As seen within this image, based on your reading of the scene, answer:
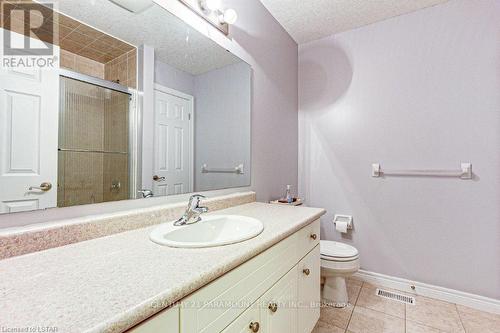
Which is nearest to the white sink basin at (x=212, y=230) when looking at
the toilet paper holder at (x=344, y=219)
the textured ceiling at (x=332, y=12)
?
the toilet paper holder at (x=344, y=219)

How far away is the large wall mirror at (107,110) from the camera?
724 millimetres

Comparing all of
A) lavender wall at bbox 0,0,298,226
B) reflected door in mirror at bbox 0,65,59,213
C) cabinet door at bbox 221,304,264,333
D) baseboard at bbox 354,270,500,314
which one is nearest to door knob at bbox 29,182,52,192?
reflected door in mirror at bbox 0,65,59,213

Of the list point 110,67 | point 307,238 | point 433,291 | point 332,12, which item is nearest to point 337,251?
point 307,238

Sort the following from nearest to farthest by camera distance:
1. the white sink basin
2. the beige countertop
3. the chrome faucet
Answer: the beige countertop < the white sink basin < the chrome faucet

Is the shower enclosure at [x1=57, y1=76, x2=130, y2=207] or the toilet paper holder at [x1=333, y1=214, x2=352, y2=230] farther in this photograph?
the toilet paper holder at [x1=333, y1=214, x2=352, y2=230]

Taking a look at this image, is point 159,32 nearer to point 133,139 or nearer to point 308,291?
point 133,139

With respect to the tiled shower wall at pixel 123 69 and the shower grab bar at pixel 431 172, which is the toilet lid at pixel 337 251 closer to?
the shower grab bar at pixel 431 172

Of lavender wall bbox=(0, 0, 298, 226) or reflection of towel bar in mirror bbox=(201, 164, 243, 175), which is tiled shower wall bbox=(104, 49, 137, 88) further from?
reflection of towel bar in mirror bbox=(201, 164, 243, 175)

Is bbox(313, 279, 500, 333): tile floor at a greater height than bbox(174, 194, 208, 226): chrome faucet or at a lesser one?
lesser

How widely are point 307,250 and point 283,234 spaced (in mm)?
388

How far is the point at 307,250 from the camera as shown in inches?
49.1

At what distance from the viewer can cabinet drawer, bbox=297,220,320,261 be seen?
3.80 ft

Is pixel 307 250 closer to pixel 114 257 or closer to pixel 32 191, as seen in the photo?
pixel 114 257

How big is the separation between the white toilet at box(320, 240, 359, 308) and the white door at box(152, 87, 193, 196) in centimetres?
115
